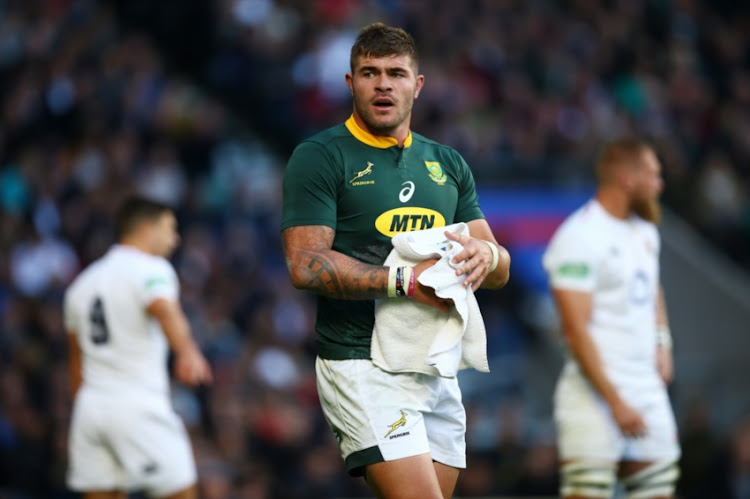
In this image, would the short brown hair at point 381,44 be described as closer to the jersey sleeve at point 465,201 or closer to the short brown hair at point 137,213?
the jersey sleeve at point 465,201

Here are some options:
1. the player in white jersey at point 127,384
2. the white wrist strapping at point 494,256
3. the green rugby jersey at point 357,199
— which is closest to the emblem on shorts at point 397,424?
the green rugby jersey at point 357,199

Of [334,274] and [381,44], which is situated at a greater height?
[381,44]

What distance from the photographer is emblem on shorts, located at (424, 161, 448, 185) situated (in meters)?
4.79

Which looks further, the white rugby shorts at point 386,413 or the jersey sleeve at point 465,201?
the jersey sleeve at point 465,201

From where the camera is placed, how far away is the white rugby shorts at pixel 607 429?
6426 mm

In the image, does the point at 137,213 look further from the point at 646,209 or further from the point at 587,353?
the point at 646,209

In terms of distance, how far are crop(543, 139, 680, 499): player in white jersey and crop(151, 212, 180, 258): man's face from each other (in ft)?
8.34

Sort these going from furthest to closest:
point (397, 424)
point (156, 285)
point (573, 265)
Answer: point (156, 285), point (573, 265), point (397, 424)

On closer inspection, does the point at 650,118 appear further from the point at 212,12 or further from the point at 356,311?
the point at 356,311

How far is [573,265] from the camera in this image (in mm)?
6535

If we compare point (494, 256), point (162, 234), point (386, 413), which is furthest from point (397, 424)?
point (162, 234)

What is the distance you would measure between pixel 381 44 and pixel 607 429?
2.98 m

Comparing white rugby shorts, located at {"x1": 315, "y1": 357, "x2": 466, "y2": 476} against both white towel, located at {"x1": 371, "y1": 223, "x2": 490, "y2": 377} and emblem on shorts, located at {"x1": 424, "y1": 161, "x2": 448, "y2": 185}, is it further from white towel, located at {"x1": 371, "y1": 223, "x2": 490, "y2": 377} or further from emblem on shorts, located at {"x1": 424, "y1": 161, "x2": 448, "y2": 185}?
emblem on shorts, located at {"x1": 424, "y1": 161, "x2": 448, "y2": 185}

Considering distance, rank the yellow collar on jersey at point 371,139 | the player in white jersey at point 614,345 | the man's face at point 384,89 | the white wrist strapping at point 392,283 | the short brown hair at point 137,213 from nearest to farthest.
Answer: the white wrist strapping at point 392,283 → the man's face at point 384,89 → the yellow collar on jersey at point 371,139 → the player in white jersey at point 614,345 → the short brown hair at point 137,213
